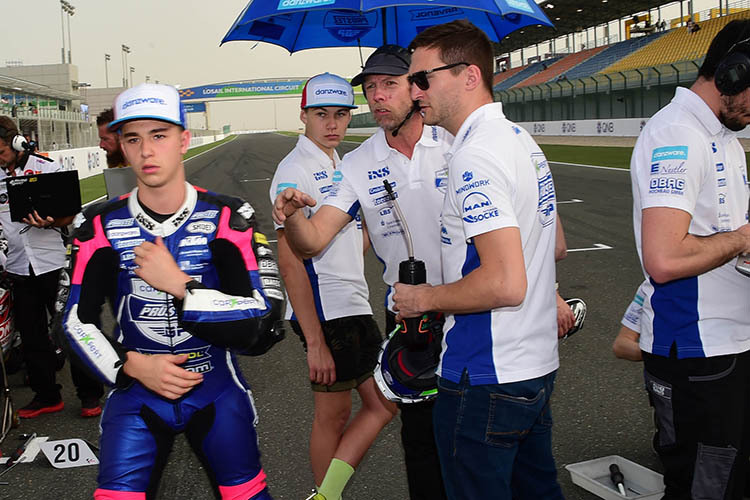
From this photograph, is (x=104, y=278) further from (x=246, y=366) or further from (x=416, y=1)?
(x=246, y=366)

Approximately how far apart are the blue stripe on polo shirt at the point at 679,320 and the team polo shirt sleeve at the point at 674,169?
28cm

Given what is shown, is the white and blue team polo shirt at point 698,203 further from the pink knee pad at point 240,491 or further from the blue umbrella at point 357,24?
the blue umbrella at point 357,24

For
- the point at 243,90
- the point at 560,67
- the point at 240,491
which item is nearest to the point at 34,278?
the point at 240,491

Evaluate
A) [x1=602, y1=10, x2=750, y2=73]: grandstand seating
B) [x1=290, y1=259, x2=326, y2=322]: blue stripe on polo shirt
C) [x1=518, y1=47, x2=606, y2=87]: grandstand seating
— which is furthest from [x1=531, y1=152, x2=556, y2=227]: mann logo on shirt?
[x1=518, y1=47, x2=606, y2=87]: grandstand seating

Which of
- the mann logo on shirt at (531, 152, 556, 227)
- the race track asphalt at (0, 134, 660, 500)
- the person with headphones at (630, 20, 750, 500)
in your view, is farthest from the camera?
the race track asphalt at (0, 134, 660, 500)

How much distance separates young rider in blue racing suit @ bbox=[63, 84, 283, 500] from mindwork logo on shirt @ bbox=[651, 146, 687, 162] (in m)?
1.41

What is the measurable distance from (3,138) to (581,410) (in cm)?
444

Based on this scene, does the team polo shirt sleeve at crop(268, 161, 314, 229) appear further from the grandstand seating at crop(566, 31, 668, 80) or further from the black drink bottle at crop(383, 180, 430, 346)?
the grandstand seating at crop(566, 31, 668, 80)

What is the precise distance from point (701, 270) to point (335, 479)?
1868 millimetres

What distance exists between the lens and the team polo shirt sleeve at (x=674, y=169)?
2.40 meters

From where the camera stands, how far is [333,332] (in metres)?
3.42

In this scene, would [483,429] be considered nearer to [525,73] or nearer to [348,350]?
[348,350]

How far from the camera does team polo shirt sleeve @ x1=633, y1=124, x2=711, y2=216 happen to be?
2.40 metres

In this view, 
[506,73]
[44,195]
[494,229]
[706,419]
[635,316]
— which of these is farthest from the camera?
[506,73]
